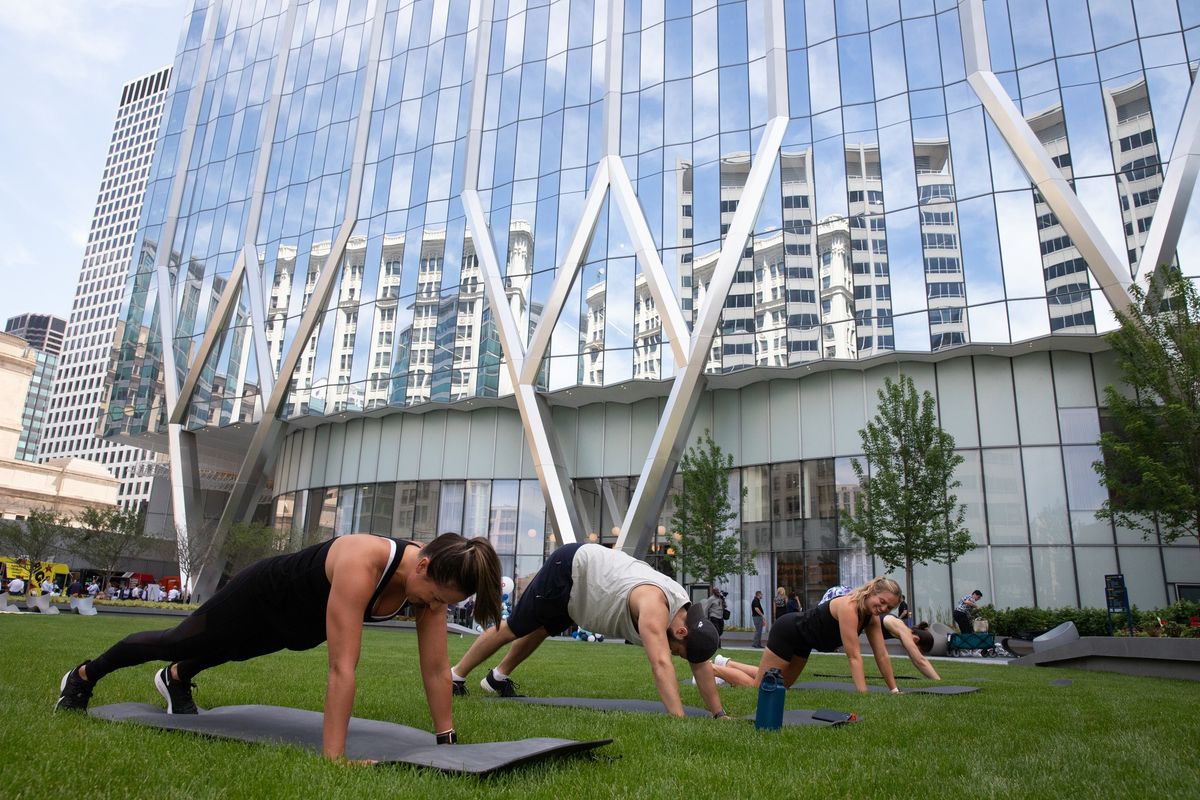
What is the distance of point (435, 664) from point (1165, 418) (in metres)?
21.4

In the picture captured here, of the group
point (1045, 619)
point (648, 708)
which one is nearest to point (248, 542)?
point (1045, 619)

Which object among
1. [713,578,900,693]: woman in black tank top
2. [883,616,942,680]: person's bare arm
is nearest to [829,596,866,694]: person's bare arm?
[713,578,900,693]: woman in black tank top

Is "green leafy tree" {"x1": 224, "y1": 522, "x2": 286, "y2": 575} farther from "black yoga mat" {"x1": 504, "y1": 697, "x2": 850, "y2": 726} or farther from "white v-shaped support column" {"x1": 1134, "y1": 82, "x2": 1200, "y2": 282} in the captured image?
"white v-shaped support column" {"x1": 1134, "y1": 82, "x2": 1200, "y2": 282}

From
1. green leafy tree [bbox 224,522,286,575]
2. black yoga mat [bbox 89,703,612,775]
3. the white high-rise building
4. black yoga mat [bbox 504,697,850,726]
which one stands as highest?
the white high-rise building

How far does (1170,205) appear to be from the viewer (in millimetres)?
26906

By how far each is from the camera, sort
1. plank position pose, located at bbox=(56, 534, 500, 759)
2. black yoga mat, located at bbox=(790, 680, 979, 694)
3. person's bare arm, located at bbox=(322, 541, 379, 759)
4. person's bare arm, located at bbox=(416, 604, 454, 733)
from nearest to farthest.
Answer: person's bare arm, located at bbox=(322, 541, 379, 759) < plank position pose, located at bbox=(56, 534, 500, 759) < person's bare arm, located at bbox=(416, 604, 454, 733) < black yoga mat, located at bbox=(790, 680, 979, 694)

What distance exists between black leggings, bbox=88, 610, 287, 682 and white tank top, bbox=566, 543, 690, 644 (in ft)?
9.31

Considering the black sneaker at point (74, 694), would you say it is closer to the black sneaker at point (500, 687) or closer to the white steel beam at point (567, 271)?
the black sneaker at point (500, 687)

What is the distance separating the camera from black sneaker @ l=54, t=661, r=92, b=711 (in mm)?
5307

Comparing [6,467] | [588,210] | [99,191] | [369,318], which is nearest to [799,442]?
[588,210]

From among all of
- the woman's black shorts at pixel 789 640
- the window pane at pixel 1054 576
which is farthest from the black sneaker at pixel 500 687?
the window pane at pixel 1054 576

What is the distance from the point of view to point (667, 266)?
34281 mm

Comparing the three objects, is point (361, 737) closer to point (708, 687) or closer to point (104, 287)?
point (708, 687)

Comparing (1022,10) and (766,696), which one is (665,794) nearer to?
(766,696)
